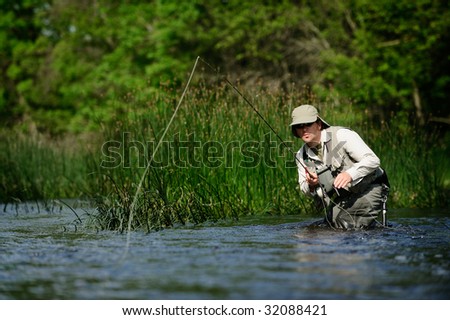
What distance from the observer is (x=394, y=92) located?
72.0ft

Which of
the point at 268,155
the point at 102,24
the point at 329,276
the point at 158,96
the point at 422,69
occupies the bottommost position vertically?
the point at 329,276

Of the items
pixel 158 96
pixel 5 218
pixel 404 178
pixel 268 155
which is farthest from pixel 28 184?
pixel 404 178

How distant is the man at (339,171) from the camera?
773cm

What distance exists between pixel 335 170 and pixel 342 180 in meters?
0.48

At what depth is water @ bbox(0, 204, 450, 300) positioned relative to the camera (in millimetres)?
5469

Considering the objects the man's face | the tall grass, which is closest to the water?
the man's face

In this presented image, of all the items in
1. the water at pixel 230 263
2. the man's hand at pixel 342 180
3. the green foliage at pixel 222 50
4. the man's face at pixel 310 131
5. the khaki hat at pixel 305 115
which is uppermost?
the green foliage at pixel 222 50

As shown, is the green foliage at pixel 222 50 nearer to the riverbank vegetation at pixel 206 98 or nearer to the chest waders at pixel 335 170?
the riverbank vegetation at pixel 206 98

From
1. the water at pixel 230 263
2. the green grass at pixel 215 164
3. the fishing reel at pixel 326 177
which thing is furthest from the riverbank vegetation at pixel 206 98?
the fishing reel at pixel 326 177

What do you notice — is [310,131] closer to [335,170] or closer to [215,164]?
[335,170]

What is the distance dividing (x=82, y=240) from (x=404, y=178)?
5.48 m

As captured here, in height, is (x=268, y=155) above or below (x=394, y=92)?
below

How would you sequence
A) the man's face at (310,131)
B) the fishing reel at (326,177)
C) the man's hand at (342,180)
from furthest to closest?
the fishing reel at (326,177) < the man's face at (310,131) < the man's hand at (342,180)

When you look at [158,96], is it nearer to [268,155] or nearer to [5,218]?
[268,155]
